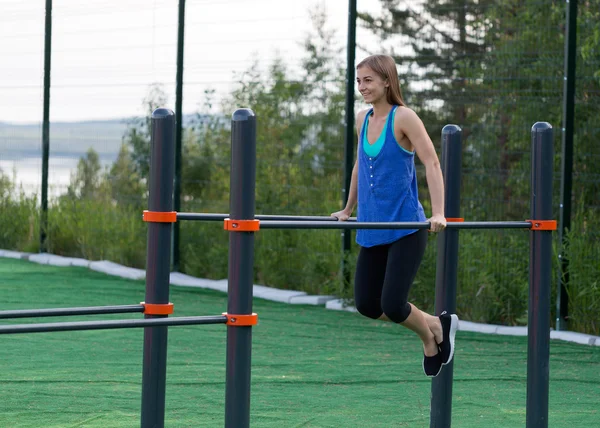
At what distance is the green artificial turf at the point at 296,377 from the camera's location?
14.7ft

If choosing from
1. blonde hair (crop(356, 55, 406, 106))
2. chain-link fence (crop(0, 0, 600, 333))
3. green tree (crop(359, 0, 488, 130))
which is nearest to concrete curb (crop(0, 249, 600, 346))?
chain-link fence (crop(0, 0, 600, 333))

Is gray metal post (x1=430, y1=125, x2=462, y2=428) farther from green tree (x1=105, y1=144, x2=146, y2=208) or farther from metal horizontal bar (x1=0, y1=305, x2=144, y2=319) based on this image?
green tree (x1=105, y1=144, x2=146, y2=208)

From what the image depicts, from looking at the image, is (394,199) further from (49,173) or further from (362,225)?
(49,173)

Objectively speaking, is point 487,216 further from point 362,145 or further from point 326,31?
point 362,145

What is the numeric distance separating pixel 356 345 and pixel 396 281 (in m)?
2.47

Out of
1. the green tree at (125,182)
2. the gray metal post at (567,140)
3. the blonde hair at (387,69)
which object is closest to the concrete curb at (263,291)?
the gray metal post at (567,140)

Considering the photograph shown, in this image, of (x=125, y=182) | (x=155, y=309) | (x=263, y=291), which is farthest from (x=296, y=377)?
(x=125, y=182)

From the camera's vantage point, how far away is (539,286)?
13.1ft

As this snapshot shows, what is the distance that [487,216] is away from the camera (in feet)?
24.8

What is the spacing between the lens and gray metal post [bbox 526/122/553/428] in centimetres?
393

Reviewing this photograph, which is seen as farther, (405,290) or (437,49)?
(437,49)

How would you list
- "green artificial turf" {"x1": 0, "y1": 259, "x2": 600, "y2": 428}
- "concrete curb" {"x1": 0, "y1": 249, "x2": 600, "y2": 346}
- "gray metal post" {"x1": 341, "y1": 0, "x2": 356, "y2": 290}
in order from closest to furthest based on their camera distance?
"green artificial turf" {"x1": 0, "y1": 259, "x2": 600, "y2": 428}, "concrete curb" {"x1": 0, "y1": 249, "x2": 600, "y2": 346}, "gray metal post" {"x1": 341, "y1": 0, "x2": 356, "y2": 290}

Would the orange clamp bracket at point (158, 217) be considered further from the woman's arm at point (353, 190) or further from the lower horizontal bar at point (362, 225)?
the woman's arm at point (353, 190)

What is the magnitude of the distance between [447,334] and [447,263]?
0.28 m
